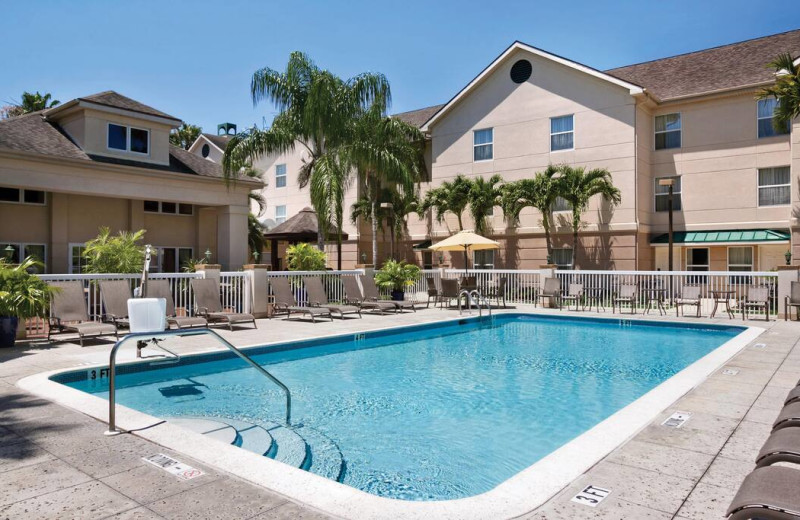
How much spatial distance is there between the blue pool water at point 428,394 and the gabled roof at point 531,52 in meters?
13.5

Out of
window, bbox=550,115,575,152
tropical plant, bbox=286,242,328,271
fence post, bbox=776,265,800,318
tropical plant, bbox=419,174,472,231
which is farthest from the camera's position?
tropical plant, bbox=419,174,472,231

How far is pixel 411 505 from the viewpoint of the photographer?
136 inches

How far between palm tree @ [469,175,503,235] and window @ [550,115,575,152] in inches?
117

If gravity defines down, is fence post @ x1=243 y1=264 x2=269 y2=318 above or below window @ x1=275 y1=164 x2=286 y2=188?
below

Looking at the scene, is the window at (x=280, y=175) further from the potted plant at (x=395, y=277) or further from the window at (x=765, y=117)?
the window at (x=765, y=117)

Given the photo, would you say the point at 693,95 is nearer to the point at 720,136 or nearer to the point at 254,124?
the point at 720,136

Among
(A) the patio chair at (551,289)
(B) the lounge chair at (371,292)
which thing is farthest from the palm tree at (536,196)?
(B) the lounge chair at (371,292)

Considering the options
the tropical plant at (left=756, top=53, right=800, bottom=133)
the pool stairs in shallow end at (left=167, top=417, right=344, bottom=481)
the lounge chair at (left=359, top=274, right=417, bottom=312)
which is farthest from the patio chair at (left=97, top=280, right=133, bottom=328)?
the tropical plant at (left=756, top=53, right=800, bottom=133)

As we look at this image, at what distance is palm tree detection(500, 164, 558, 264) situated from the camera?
75.2 ft

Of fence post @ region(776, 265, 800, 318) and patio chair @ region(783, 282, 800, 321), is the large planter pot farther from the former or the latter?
fence post @ region(776, 265, 800, 318)

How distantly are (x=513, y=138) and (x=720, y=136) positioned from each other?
28.0ft

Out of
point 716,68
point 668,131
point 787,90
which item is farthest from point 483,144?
point 787,90

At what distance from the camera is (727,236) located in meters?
21.8

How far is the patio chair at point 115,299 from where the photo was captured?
11004mm
